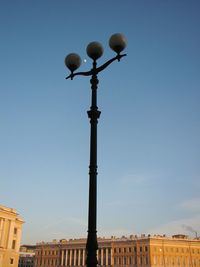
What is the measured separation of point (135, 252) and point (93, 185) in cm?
8487

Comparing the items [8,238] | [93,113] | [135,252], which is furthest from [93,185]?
[135,252]

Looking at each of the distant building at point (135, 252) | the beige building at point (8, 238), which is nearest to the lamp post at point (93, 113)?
the beige building at point (8, 238)

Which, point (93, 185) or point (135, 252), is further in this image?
point (135, 252)

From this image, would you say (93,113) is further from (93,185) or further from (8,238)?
(8,238)

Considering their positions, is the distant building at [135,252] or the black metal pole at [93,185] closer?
the black metal pole at [93,185]

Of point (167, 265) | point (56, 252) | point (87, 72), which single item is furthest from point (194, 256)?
point (87, 72)

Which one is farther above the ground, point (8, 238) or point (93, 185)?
point (8, 238)

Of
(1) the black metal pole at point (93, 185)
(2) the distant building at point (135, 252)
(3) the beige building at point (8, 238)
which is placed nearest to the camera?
(1) the black metal pole at point (93, 185)

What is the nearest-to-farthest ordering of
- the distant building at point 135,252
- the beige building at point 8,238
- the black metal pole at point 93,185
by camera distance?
the black metal pole at point 93,185 → the beige building at point 8,238 → the distant building at point 135,252

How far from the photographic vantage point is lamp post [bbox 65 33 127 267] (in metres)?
6.89

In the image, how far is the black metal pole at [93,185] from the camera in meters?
6.81

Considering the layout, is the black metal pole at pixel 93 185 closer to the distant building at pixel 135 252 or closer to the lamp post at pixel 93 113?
the lamp post at pixel 93 113

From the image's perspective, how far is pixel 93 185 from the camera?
743 cm

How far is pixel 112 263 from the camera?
9075 cm
